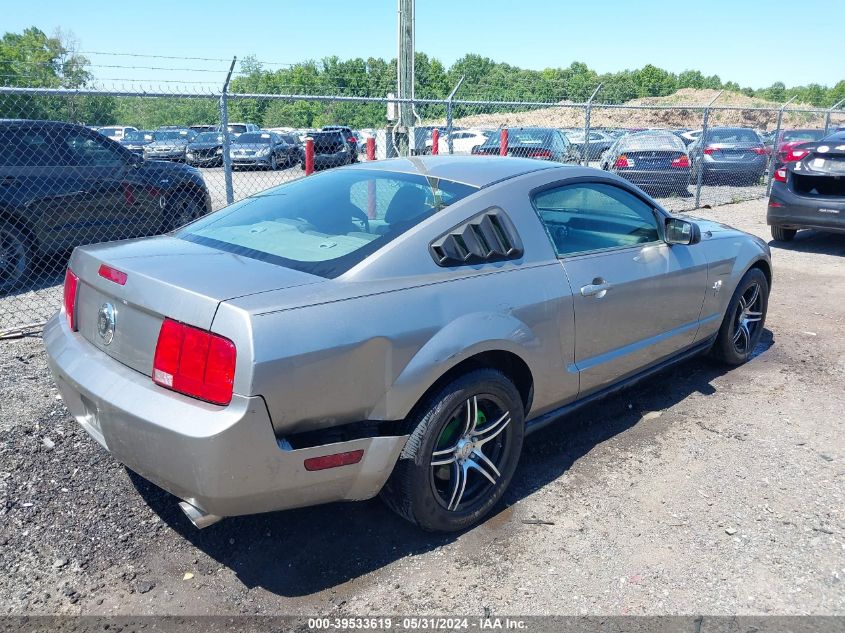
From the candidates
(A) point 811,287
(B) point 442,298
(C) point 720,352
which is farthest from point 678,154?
(B) point 442,298

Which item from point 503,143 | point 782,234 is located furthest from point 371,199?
point 503,143

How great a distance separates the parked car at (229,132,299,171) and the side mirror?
1050cm

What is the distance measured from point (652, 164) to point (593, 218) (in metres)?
10.2

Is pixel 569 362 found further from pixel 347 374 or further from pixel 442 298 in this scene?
pixel 347 374

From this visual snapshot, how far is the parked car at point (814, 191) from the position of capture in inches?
350

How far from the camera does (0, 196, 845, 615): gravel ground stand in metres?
2.61

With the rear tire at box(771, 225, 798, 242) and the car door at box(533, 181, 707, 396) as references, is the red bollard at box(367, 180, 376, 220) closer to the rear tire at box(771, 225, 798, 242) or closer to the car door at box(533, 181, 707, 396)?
the car door at box(533, 181, 707, 396)

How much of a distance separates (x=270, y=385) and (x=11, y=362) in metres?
3.50

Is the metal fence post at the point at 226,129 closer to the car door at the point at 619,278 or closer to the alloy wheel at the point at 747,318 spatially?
the car door at the point at 619,278

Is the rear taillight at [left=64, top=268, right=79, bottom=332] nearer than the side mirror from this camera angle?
Yes

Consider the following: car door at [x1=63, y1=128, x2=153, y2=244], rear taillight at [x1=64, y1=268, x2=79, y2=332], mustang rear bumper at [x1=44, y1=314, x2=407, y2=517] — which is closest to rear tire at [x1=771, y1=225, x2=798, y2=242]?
car door at [x1=63, y1=128, x2=153, y2=244]

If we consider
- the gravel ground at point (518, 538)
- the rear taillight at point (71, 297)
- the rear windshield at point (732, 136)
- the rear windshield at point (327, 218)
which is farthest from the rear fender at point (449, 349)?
A: the rear windshield at point (732, 136)

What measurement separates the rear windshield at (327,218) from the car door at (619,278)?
0.66 metres

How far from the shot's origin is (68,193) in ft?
22.8
